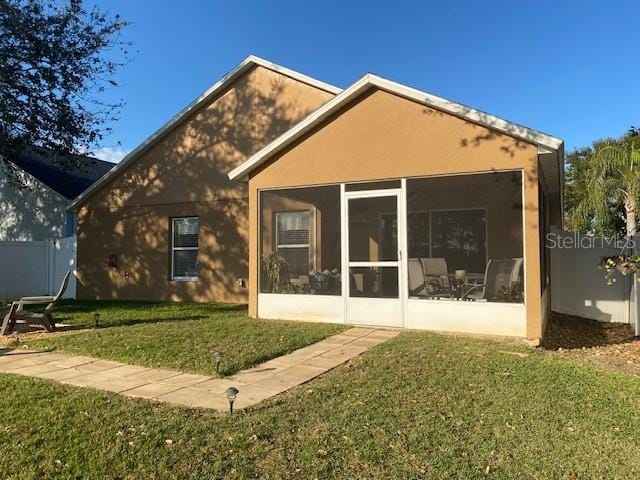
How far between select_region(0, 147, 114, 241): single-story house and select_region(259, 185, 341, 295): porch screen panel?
1180 centimetres

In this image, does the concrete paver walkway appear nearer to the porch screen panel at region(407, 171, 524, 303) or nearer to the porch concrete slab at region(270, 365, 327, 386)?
the porch concrete slab at region(270, 365, 327, 386)

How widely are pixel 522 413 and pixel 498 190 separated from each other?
4655mm

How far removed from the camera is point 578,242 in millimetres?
11352

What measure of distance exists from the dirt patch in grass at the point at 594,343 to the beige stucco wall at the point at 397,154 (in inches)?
26.7

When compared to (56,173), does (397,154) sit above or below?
below

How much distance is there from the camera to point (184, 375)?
600 centimetres

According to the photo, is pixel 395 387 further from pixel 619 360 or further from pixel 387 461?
pixel 619 360

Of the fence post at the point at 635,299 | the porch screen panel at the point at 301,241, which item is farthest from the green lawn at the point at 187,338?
the fence post at the point at 635,299

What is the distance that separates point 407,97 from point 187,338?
223 inches

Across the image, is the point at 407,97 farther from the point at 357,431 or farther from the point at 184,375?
the point at 357,431

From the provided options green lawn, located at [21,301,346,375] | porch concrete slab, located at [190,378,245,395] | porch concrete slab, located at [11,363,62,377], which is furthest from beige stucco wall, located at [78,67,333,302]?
porch concrete slab, located at [190,378,245,395]

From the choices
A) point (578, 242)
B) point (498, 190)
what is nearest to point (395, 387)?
point (498, 190)

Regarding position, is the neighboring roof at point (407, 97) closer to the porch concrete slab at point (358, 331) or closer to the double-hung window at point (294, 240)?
the double-hung window at point (294, 240)

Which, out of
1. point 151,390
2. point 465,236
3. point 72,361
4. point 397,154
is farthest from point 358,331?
point 72,361
